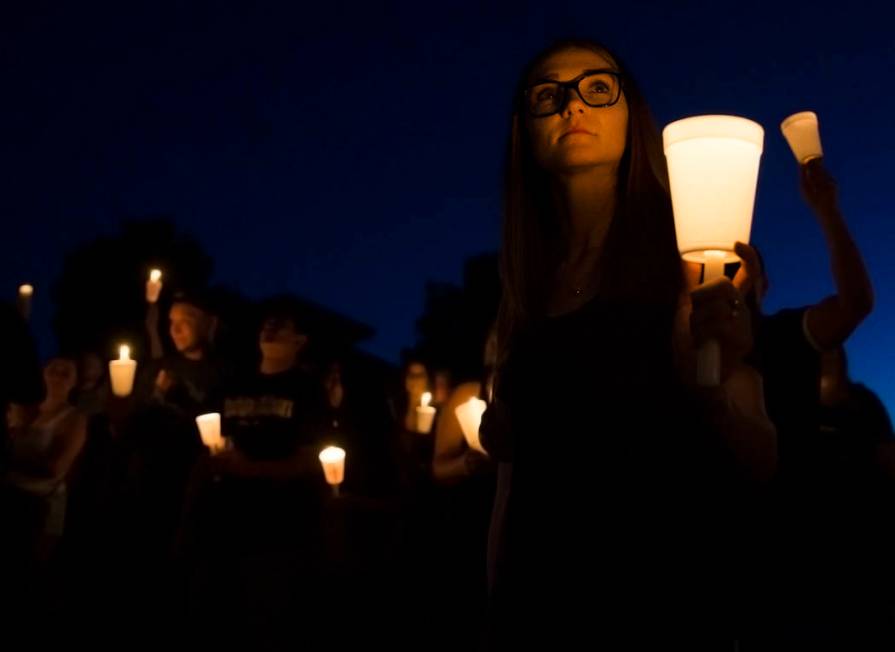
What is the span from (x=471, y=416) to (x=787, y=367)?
8.82 feet

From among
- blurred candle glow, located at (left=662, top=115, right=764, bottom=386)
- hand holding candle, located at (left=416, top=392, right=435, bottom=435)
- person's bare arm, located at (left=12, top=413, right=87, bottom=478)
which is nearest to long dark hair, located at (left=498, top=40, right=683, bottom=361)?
blurred candle glow, located at (left=662, top=115, right=764, bottom=386)

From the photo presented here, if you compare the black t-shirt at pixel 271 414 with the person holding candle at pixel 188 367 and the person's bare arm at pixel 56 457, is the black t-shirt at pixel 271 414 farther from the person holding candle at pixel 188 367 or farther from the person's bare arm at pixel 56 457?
the person's bare arm at pixel 56 457

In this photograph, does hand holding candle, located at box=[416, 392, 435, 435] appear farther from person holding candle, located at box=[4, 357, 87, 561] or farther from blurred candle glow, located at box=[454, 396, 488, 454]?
blurred candle glow, located at box=[454, 396, 488, 454]

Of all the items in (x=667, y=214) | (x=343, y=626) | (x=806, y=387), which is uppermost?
(x=667, y=214)

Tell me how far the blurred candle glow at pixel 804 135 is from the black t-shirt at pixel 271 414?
14.2 ft

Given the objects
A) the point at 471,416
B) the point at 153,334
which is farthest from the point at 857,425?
the point at 153,334

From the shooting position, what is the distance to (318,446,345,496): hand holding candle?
242 inches

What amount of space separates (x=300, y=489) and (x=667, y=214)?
4.09m

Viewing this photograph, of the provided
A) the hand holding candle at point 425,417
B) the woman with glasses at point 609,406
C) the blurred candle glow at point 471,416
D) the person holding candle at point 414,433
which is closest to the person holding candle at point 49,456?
the person holding candle at point 414,433

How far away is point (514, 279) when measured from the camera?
2.21 meters

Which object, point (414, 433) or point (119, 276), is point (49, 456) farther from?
point (119, 276)

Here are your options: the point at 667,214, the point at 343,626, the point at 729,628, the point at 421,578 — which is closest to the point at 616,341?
the point at 667,214

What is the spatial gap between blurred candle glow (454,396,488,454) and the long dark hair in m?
2.19

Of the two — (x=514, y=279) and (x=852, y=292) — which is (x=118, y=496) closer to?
(x=514, y=279)
